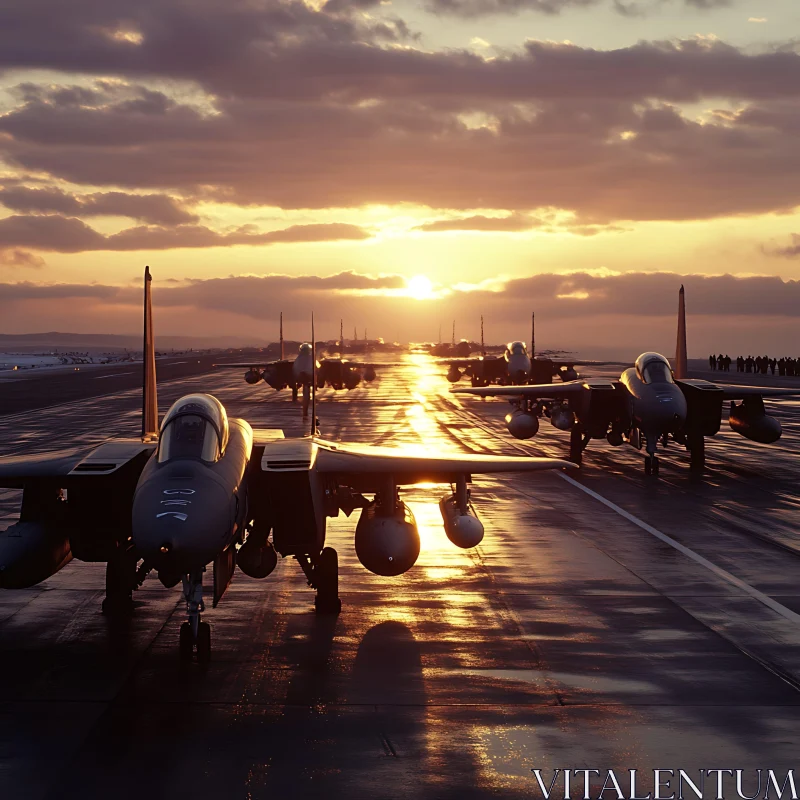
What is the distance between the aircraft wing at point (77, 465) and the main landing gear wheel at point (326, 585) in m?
2.75

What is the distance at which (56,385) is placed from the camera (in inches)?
3258

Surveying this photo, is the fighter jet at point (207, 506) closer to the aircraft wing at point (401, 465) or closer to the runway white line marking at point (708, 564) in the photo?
the aircraft wing at point (401, 465)

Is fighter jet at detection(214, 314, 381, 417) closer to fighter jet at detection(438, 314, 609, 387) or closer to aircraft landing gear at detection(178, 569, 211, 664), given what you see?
fighter jet at detection(438, 314, 609, 387)

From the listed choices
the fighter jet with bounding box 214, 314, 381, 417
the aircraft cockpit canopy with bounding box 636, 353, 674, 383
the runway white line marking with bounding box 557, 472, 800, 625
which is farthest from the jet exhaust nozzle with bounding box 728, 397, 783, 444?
the fighter jet with bounding box 214, 314, 381, 417

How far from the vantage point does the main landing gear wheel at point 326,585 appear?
13.4 meters

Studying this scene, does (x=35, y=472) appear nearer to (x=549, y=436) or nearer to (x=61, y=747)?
(x=61, y=747)

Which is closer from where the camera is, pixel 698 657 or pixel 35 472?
pixel 698 657

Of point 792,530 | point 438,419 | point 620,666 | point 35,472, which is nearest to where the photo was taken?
point 620,666

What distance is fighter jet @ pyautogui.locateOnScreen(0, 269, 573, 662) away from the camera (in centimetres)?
1038

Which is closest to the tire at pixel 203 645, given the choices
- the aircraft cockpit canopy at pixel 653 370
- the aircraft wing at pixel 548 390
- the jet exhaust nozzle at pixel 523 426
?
the aircraft wing at pixel 548 390

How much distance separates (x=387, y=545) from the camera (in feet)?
42.2

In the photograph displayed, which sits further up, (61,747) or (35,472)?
(35,472)

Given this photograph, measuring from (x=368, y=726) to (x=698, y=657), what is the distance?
14.1 feet

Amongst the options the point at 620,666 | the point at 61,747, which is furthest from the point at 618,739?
the point at 61,747
